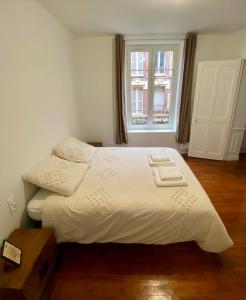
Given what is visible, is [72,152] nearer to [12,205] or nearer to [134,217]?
[12,205]

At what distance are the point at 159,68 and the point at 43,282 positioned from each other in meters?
3.80

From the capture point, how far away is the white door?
327 cm

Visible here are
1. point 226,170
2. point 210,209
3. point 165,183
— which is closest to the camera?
point 210,209

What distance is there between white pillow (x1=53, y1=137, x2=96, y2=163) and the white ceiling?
1626 mm

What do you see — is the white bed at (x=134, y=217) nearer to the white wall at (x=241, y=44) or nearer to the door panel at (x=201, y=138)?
the door panel at (x=201, y=138)

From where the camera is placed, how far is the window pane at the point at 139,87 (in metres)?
3.70

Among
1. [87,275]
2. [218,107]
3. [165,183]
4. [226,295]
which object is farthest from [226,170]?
[87,275]

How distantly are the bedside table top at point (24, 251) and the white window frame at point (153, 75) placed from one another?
3.00 metres

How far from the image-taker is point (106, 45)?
11.5ft

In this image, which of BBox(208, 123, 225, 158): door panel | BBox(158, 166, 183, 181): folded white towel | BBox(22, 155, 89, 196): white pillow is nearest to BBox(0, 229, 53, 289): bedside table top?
BBox(22, 155, 89, 196): white pillow

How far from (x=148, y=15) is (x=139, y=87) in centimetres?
146

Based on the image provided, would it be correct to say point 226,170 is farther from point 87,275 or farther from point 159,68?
point 87,275

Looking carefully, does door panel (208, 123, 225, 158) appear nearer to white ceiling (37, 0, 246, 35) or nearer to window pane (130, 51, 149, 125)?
window pane (130, 51, 149, 125)

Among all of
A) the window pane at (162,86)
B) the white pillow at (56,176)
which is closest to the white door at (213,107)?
the window pane at (162,86)
